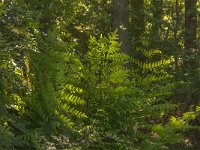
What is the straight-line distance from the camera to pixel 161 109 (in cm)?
453

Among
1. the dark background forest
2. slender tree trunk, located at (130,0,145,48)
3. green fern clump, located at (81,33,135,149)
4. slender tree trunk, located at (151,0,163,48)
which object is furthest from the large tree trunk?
green fern clump, located at (81,33,135,149)

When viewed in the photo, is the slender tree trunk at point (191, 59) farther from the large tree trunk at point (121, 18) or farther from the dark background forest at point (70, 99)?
the dark background forest at point (70, 99)

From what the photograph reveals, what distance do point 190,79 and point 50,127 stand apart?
766cm

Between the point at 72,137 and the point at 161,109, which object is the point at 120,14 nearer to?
the point at 161,109

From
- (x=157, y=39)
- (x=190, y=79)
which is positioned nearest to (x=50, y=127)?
(x=190, y=79)

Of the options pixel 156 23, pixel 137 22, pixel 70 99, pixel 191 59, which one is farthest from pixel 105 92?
pixel 137 22

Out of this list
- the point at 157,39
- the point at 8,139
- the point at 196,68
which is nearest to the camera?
the point at 8,139

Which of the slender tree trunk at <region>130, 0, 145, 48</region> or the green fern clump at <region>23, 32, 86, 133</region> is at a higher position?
the slender tree trunk at <region>130, 0, 145, 48</region>

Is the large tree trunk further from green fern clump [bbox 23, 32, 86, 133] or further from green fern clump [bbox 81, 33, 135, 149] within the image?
green fern clump [bbox 23, 32, 86, 133]

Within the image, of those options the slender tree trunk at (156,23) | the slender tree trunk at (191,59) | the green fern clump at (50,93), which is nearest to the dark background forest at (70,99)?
the green fern clump at (50,93)

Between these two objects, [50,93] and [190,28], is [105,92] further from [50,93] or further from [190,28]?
[190,28]

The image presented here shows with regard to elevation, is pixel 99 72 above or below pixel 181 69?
above

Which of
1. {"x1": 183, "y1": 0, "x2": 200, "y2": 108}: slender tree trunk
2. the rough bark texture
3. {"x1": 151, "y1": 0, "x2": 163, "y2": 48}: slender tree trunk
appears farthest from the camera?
the rough bark texture

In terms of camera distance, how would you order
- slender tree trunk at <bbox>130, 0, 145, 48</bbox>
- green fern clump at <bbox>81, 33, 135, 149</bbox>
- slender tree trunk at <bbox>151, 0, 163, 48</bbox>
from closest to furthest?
green fern clump at <bbox>81, 33, 135, 149</bbox> < slender tree trunk at <bbox>151, 0, 163, 48</bbox> < slender tree trunk at <bbox>130, 0, 145, 48</bbox>
